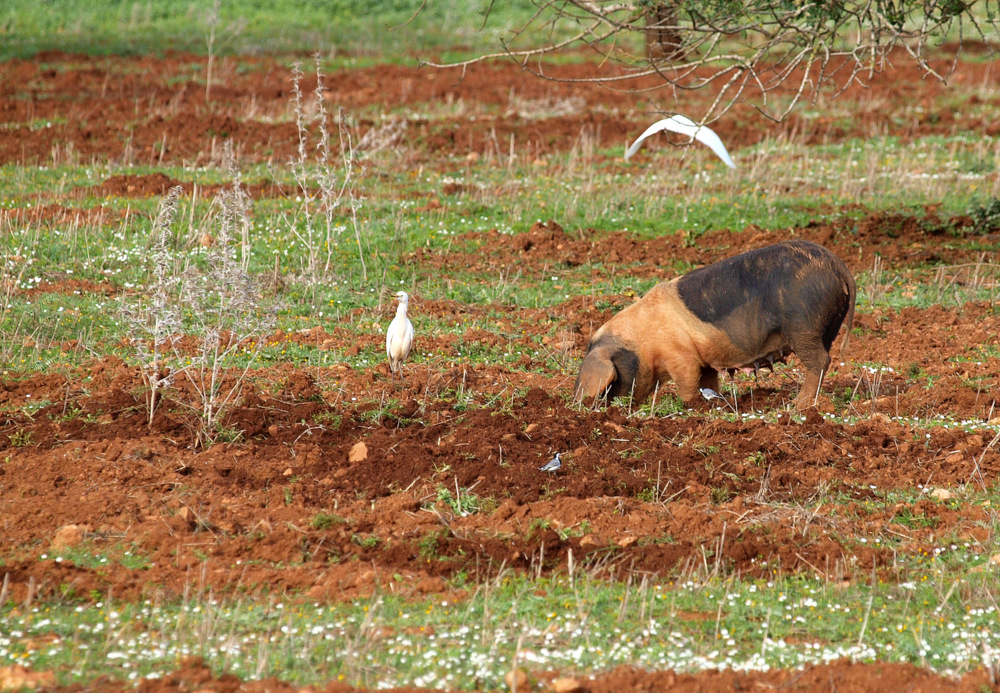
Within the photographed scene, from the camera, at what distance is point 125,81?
76.5 feet

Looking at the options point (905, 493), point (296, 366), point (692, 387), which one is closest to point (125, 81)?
point (296, 366)

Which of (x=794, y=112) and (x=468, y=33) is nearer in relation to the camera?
(x=794, y=112)

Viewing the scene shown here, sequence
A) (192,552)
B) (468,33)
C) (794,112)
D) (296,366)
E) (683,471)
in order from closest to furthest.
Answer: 1. (192,552)
2. (683,471)
3. (296,366)
4. (794,112)
5. (468,33)

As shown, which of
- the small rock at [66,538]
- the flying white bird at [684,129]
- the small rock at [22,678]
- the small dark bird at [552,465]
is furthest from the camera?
the flying white bird at [684,129]

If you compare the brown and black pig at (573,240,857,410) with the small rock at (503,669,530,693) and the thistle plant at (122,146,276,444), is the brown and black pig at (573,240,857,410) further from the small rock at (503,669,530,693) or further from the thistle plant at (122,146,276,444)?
the small rock at (503,669,530,693)

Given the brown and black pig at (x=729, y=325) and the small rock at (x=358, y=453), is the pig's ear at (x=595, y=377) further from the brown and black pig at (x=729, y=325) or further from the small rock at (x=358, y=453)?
the small rock at (x=358, y=453)

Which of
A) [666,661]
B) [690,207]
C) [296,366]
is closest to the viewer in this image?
[666,661]

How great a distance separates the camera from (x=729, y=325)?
7.80 m

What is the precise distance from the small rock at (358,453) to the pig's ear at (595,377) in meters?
1.94

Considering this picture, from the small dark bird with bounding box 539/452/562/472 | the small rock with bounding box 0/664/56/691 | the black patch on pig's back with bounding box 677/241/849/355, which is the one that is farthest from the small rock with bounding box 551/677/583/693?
the black patch on pig's back with bounding box 677/241/849/355

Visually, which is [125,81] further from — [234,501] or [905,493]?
[905,493]

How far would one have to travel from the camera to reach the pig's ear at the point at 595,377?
7.81m

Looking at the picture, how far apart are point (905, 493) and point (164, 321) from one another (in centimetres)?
495

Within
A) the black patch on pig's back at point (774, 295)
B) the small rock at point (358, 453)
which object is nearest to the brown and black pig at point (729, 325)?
the black patch on pig's back at point (774, 295)
